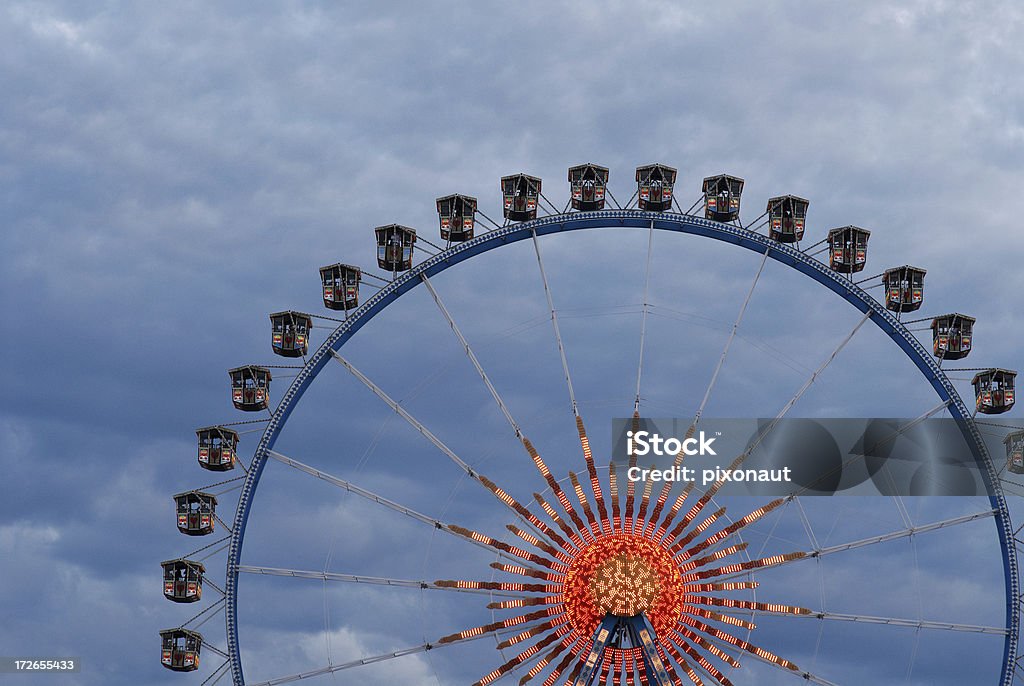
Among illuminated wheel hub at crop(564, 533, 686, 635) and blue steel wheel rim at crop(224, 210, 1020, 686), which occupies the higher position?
blue steel wheel rim at crop(224, 210, 1020, 686)

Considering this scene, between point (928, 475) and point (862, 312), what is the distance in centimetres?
480

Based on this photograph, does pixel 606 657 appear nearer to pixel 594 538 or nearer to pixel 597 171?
pixel 594 538

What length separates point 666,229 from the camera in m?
45.2

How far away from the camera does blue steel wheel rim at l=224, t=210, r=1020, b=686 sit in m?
43.2

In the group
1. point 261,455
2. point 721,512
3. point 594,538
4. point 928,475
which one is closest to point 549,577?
point 594,538

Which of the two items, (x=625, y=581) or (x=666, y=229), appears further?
(x=666, y=229)

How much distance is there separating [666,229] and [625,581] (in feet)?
32.3

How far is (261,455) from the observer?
1708 inches

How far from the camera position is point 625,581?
135ft

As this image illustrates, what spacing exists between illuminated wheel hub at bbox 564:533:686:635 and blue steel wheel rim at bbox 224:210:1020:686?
8.59m

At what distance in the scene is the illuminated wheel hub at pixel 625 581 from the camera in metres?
41.2

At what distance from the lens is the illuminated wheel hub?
41.2m

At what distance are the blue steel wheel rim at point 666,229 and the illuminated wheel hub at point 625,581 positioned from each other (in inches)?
338

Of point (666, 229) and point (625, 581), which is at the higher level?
point (666, 229)
